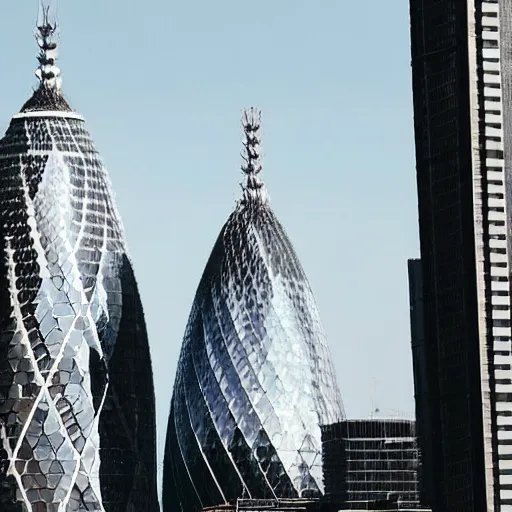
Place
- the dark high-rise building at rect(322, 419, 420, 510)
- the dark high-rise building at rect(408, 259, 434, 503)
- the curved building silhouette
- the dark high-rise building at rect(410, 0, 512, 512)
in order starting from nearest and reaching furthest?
1. the dark high-rise building at rect(410, 0, 512, 512)
2. the dark high-rise building at rect(408, 259, 434, 503)
3. the dark high-rise building at rect(322, 419, 420, 510)
4. the curved building silhouette

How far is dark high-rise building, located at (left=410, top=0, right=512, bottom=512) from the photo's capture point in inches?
5807

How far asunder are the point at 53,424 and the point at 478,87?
179 ft

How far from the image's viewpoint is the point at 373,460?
184250mm

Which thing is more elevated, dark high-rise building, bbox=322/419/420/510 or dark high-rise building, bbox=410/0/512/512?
dark high-rise building, bbox=410/0/512/512

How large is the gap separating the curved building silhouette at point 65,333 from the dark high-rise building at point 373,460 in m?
18.1

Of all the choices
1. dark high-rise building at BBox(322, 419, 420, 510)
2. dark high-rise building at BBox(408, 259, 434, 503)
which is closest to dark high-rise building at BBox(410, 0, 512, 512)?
dark high-rise building at BBox(408, 259, 434, 503)

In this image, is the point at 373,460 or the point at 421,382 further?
the point at 373,460

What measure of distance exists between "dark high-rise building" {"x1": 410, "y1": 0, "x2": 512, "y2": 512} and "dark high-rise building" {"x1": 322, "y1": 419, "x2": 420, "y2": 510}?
2762 cm

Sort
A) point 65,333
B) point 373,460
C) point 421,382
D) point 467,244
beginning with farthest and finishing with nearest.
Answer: point 65,333 → point 373,460 → point 421,382 → point 467,244

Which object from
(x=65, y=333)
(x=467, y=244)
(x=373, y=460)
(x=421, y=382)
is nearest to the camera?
(x=467, y=244)

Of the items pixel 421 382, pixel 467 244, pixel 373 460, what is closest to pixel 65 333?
pixel 373 460

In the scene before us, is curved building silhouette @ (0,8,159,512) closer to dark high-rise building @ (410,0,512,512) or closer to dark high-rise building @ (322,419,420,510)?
dark high-rise building @ (322,419,420,510)

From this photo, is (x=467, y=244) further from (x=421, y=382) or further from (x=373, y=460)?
(x=373, y=460)

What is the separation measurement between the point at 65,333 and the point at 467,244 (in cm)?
5109
